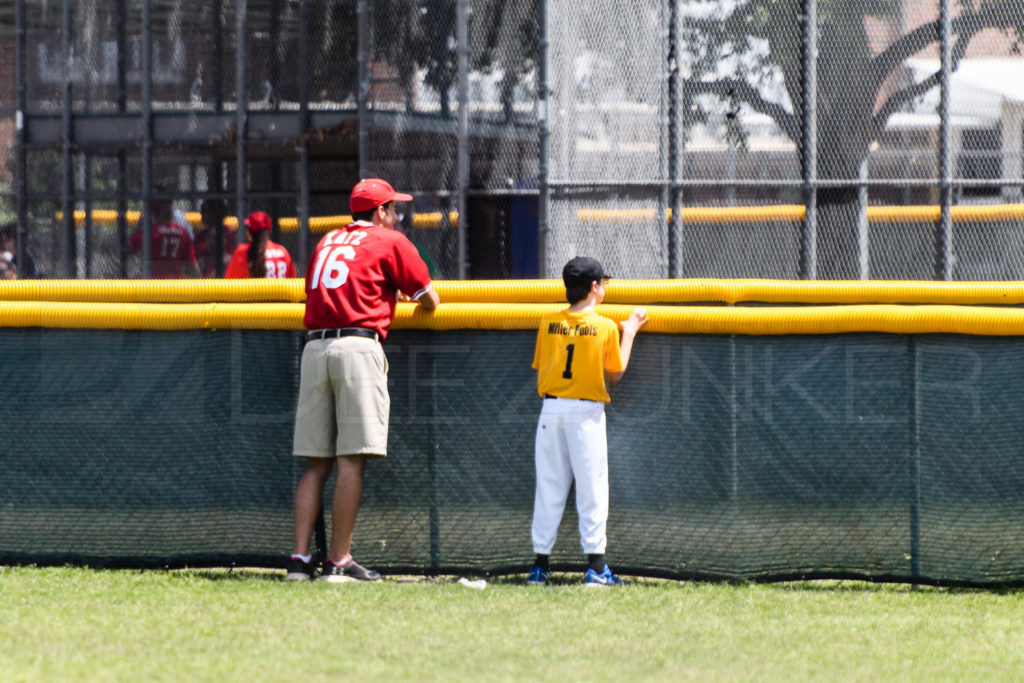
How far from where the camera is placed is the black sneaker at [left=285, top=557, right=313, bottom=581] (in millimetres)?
5656

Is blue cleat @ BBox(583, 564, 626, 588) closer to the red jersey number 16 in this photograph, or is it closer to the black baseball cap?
the black baseball cap

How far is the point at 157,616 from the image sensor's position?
4.95 metres

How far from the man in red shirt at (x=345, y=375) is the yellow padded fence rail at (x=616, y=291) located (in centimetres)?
31

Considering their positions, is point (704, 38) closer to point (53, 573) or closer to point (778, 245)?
point (778, 245)

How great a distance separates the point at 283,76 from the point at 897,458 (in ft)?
37.0

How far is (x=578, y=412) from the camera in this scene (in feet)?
18.3

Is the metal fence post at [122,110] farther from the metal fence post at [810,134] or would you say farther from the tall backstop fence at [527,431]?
the tall backstop fence at [527,431]

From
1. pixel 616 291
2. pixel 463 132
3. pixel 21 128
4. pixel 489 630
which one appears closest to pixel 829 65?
pixel 463 132

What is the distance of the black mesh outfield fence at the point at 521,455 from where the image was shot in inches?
218

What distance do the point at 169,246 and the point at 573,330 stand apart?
11.1m

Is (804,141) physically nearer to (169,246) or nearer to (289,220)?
(289,220)

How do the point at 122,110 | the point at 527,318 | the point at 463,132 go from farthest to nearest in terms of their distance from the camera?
the point at 122,110 → the point at 463,132 → the point at 527,318

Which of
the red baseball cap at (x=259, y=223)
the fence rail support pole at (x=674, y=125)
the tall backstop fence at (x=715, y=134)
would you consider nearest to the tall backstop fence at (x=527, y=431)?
the red baseball cap at (x=259, y=223)

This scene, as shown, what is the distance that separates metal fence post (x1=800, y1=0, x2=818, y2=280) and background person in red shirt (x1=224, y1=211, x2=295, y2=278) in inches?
174
